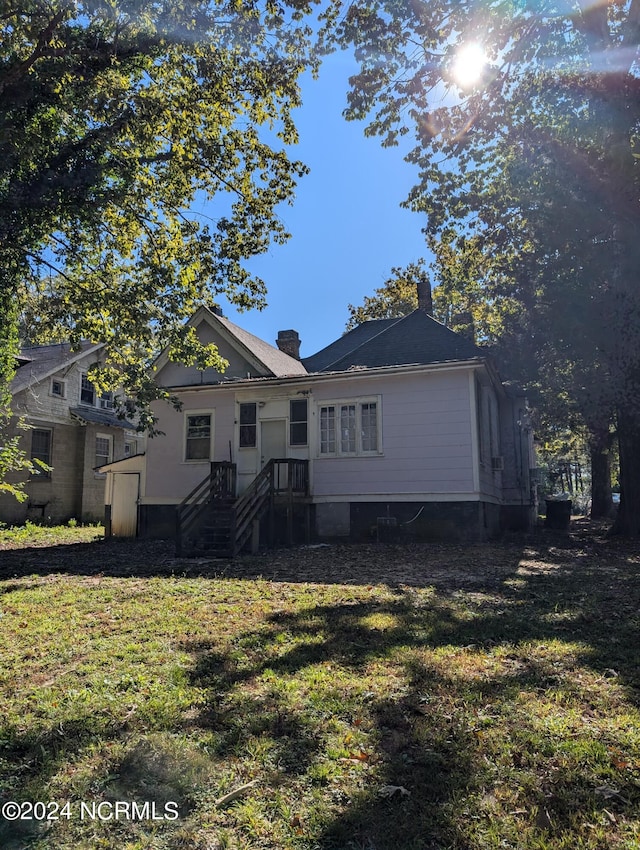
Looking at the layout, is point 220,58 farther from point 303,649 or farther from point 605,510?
point 605,510

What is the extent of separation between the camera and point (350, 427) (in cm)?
1441

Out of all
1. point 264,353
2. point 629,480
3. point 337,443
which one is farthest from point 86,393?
point 629,480

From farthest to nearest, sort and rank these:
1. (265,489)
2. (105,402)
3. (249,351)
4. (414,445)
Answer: (105,402)
(249,351)
(414,445)
(265,489)

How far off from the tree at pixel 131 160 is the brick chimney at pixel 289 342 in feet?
30.6

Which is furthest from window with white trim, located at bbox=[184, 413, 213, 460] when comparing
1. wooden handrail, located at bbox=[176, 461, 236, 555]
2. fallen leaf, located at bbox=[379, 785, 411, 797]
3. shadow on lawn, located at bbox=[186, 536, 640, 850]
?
fallen leaf, located at bbox=[379, 785, 411, 797]

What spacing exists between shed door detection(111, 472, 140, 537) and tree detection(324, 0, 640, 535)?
11733mm

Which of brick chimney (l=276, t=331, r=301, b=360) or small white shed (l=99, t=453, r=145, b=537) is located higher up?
brick chimney (l=276, t=331, r=301, b=360)

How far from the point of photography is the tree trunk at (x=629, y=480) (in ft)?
49.2

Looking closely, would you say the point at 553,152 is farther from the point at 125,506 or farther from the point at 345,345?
the point at 125,506

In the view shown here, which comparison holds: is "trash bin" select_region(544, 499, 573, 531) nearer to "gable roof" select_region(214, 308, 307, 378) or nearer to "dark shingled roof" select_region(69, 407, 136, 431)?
"gable roof" select_region(214, 308, 307, 378)

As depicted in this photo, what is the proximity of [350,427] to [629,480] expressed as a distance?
8.02 meters

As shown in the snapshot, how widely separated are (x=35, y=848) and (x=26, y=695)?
1.91 m

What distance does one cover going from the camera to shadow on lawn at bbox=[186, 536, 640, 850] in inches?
99.2

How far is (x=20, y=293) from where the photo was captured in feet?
36.6
